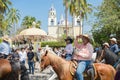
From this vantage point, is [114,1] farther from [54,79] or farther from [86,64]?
[86,64]

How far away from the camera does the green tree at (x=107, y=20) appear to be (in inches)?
1801

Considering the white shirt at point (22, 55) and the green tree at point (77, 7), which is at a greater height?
the green tree at point (77, 7)

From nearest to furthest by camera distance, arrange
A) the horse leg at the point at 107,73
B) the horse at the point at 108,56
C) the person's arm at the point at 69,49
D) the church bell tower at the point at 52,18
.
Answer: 1. the horse leg at the point at 107,73
2. the horse at the point at 108,56
3. the person's arm at the point at 69,49
4. the church bell tower at the point at 52,18

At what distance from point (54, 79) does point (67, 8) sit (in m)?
57.2

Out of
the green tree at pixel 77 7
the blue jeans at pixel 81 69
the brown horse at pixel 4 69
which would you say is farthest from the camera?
the green tree at pixel 77 7

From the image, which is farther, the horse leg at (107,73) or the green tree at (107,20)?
the green tree at (107,20)

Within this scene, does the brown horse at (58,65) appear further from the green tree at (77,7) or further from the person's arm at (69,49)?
the green tree at (77,7)

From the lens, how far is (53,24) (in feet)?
601

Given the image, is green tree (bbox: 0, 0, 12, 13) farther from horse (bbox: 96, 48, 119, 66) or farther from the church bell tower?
the church bell tower

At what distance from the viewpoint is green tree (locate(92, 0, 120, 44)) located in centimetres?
4575

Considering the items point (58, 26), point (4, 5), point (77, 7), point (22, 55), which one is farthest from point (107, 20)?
point (58, 26)

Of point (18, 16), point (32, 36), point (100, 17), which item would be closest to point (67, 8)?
point (100, 17)

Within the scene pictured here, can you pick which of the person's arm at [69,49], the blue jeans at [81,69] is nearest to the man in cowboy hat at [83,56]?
the blue jeans at [81,69]

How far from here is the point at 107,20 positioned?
1827 inches
